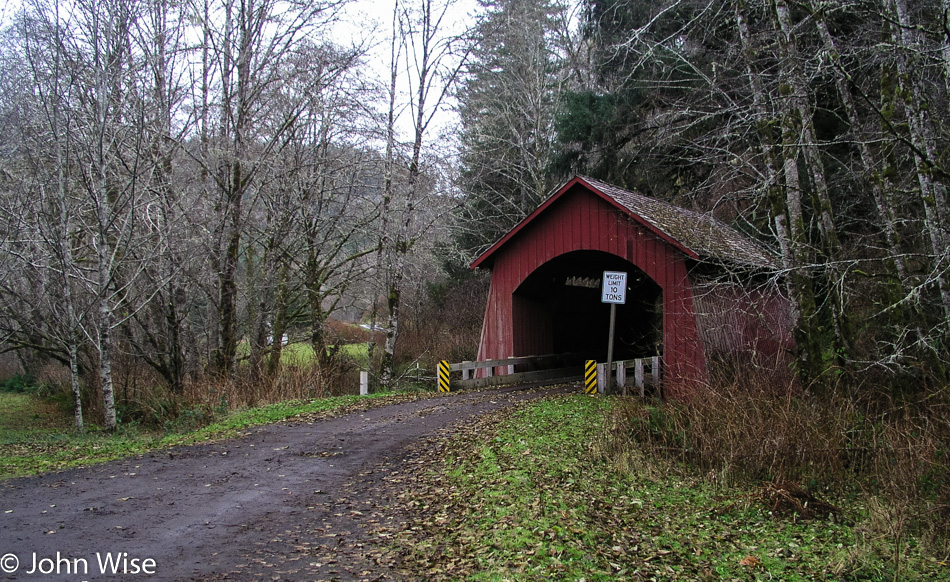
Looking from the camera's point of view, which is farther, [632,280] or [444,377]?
[632,280]

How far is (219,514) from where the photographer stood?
5.46 metres

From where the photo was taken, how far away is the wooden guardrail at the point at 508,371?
14167 mm

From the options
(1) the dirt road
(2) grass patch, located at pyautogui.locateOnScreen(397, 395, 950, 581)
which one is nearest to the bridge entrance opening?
(2) grass patch, located at pyautogui.locateOnScreen(397, 395, 950, 581)

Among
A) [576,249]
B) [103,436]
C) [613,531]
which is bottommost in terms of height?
[103,436]

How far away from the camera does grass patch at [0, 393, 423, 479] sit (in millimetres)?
7727

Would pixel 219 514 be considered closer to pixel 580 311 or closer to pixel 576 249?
pixel 576 249

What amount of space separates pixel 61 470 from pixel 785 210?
30.1ft

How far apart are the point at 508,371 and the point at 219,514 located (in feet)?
34.8

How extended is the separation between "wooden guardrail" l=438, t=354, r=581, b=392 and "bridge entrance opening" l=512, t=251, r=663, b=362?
30cm

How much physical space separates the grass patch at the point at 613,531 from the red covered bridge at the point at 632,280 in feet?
8.52

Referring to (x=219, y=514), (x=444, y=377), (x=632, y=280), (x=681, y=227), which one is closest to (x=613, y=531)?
(x=219, y=514)

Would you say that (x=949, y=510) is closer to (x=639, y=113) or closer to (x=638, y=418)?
(x=638, y=418)

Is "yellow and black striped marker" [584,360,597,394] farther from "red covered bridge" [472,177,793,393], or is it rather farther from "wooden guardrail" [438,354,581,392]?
"wooden guardrail" [438,354,581,392]

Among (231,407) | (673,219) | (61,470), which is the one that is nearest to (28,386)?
(231,407)
